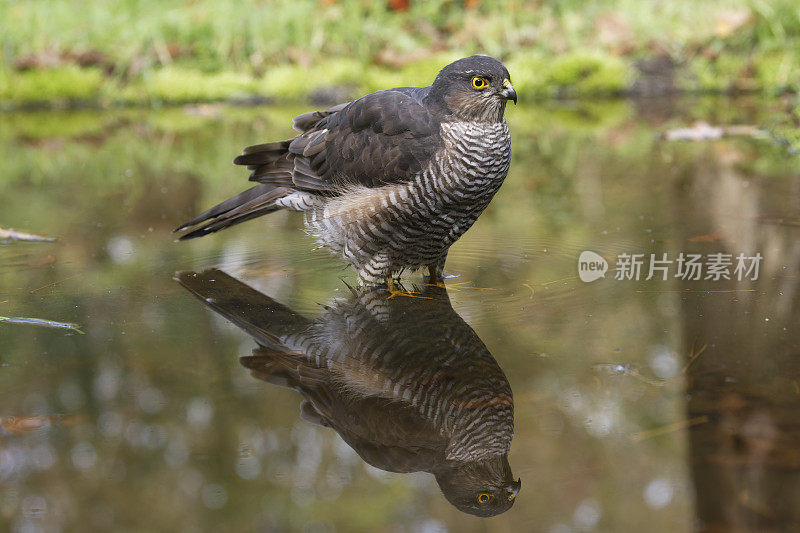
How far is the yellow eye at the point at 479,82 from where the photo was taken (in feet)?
11.8

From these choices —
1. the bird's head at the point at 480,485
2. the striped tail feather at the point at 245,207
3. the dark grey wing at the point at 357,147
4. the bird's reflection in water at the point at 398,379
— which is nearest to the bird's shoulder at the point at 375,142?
the dark grey wing at the point at 357,147

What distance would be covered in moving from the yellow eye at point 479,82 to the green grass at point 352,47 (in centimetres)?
576

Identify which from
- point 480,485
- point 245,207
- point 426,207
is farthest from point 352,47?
point 480,485

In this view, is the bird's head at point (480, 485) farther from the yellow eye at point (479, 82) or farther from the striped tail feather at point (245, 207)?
the striped tail feather at point (245, 207)

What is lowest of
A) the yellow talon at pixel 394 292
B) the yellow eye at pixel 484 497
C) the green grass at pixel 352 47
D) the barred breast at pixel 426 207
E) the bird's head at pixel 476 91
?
the green grass at pixel 352 47

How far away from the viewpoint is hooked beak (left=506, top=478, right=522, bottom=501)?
84.8 inches

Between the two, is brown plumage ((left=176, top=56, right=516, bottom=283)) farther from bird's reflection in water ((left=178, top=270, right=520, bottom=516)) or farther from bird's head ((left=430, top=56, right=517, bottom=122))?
bird's reflection in water ((left=178, top=270, right=520, bottom=516))

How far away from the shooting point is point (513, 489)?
7.16 ft

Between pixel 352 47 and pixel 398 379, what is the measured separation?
7831 millimetres

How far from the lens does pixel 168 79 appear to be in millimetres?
9672

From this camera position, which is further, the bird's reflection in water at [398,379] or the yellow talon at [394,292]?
the yellow talon at [394,292]

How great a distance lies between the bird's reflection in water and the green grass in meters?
6.10

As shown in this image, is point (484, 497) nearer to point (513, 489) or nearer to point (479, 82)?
point (513, 489)

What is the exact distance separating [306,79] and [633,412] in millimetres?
7567
